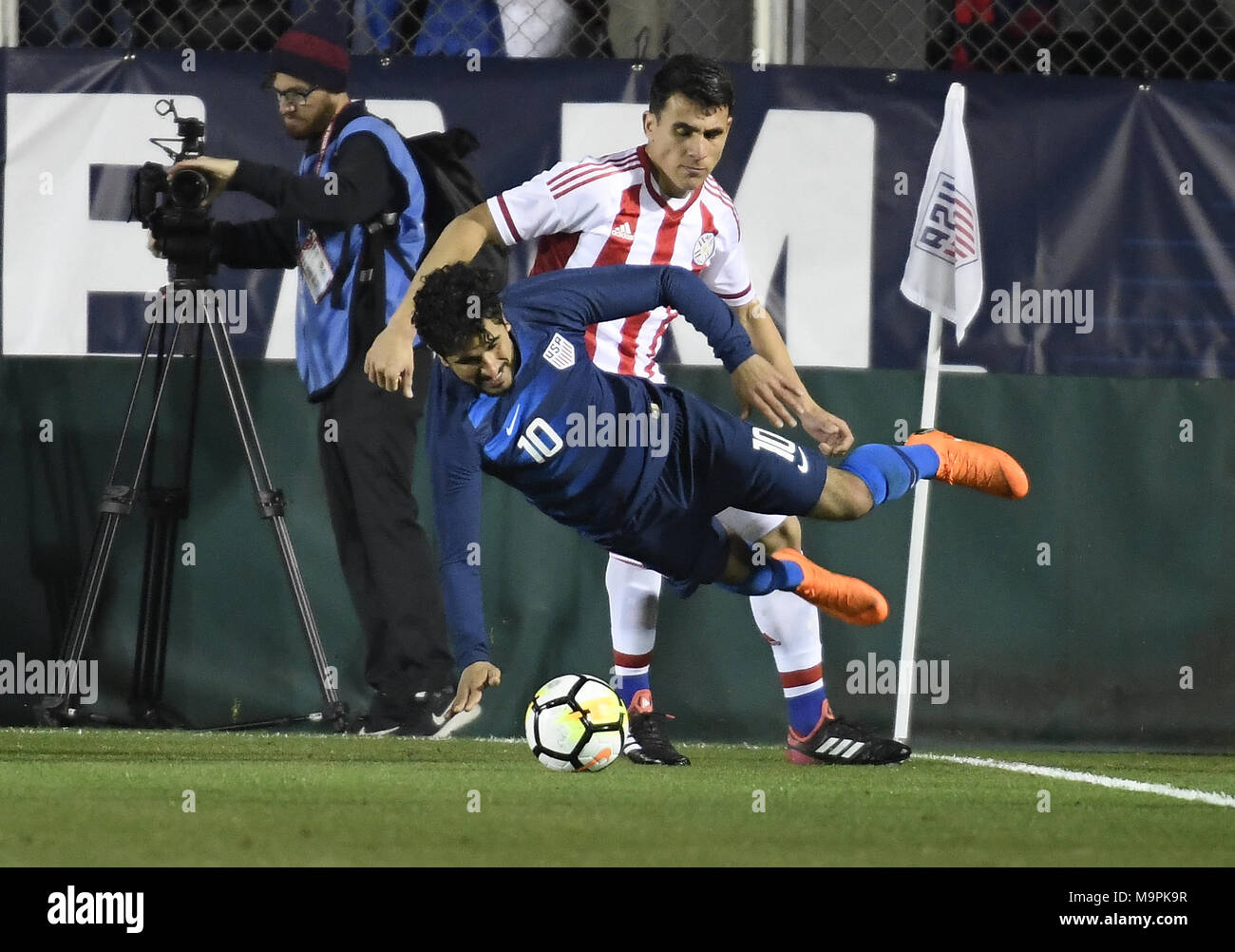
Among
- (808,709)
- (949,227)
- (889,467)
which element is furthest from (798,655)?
(949,227)

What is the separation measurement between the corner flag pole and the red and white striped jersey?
928 mm

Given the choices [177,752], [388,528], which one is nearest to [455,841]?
[177,752]

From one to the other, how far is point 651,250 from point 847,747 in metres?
1.85

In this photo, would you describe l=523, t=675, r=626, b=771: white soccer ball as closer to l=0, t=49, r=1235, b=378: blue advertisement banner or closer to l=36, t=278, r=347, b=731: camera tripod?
l=36, t=278, r=347, b=731: camera tripod

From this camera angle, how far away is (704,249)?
6.43m

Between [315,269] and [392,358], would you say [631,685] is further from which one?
[315,269]

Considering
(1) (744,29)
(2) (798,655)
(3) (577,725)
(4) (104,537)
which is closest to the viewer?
(3) (577,725)

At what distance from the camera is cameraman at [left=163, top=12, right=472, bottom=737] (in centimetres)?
692

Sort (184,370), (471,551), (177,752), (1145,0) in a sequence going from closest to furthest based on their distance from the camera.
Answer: (177,752) < (471,551) < (184,370) < (1145,0)

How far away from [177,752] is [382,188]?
7.65ft

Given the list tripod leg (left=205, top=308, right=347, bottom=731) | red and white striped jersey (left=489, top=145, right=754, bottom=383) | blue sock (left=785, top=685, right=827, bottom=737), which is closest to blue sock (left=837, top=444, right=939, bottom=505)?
blue sock (left=785, top=685, right=827, bottom=737)

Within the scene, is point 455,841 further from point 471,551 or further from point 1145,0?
point 1145,0

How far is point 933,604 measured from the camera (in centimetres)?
712

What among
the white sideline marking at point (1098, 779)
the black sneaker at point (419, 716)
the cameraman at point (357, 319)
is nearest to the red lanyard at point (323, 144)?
the cameraman at point (357, 319)
